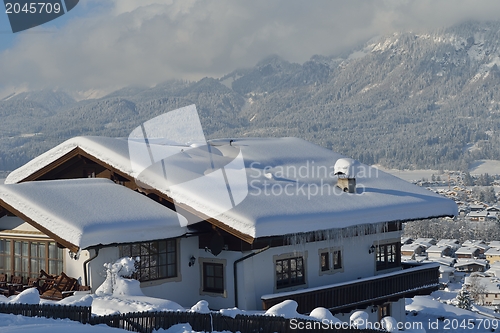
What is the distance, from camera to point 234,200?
18031 mm

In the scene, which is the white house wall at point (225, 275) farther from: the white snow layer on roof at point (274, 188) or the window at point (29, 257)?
the white snow layer on roof at point (274, 188)

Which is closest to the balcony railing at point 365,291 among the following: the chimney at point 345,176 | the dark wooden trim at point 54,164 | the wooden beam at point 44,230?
the chimney at point 345,176

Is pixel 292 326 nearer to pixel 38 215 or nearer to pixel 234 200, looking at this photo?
pixel 234 200

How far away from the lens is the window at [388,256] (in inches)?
881

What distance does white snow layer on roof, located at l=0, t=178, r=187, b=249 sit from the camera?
1650cm

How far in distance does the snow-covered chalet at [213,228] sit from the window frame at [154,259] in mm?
29

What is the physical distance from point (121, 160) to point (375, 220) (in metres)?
7.29

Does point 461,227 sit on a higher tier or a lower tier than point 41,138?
lower

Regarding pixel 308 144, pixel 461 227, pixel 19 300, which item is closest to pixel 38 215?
pixel 19 300

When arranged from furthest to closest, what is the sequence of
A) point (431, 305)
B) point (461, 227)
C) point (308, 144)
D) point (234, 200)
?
point (461, 227), point (431, 305), point (308, 144), point (234, 200)

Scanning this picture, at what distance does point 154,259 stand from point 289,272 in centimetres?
376

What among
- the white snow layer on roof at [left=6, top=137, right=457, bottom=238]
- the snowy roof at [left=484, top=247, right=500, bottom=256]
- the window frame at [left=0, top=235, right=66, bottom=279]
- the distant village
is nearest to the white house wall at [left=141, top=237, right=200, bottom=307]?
the white snow layer on roof at [left=6, top=137, right=457, bottom=238]

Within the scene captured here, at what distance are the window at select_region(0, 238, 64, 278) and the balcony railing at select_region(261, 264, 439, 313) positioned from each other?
5460 mm

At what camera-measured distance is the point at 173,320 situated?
13750mm
